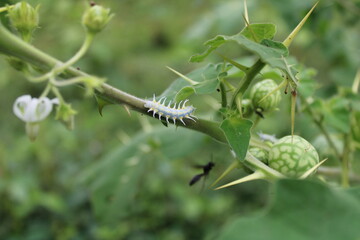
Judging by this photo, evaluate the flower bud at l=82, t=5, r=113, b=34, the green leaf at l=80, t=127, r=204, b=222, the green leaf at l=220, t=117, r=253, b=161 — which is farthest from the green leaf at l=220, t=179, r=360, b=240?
the green leaf at l=80, t=127, r=204, b=222

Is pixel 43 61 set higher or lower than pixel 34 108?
higher

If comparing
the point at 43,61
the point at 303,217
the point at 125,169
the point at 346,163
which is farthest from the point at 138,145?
the point at 303,217

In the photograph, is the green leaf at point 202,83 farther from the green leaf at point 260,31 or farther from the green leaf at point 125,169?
the green leaf at point 125,169

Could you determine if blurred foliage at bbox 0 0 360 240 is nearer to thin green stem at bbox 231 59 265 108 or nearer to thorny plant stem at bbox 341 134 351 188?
thorny plant stem at bbox 341 134 351 188

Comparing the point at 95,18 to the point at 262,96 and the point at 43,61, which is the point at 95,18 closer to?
the point at 43,61

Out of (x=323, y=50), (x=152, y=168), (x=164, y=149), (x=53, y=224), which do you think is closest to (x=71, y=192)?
→ (x=53, y=224)

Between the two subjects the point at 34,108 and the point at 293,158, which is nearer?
the point at 293,158

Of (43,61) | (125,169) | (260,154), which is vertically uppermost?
(43,61)
